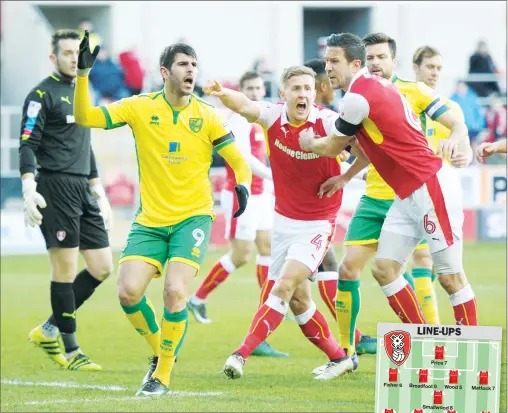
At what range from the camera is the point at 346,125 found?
7.04 meters

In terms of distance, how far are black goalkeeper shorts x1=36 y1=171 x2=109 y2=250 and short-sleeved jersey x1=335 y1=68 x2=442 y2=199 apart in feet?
9.42

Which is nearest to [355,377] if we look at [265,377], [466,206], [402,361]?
[265,377]

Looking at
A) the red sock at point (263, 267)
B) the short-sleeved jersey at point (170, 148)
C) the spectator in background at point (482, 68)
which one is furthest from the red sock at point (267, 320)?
the spectator in background at point (482, 68)

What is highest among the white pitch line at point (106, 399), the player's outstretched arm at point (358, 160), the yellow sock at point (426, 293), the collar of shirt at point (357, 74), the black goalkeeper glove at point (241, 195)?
the collar of shirt at point (357, 74)

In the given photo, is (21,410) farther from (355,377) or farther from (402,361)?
(402,361)

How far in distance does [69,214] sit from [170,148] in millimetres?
1748

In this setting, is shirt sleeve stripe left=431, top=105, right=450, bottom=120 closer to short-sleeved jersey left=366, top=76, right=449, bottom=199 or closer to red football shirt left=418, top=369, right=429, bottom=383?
short-sleeved jersey left=366, top=76, right=449, bottom=199

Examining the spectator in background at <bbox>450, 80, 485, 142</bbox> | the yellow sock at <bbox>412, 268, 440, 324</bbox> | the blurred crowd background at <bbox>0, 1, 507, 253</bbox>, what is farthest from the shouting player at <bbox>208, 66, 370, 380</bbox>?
the spectator in background at <bbox>450, 80, 485, 142</bbox>

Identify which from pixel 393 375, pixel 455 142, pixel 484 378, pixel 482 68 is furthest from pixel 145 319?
pixel 482 68

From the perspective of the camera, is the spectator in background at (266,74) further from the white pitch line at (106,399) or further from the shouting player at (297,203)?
the white pitch line at (106,399)

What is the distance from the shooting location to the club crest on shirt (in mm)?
7734

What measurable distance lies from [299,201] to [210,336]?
3427 mm

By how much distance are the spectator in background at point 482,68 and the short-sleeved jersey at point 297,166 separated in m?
17.6

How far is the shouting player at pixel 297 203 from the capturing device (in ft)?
24.7
